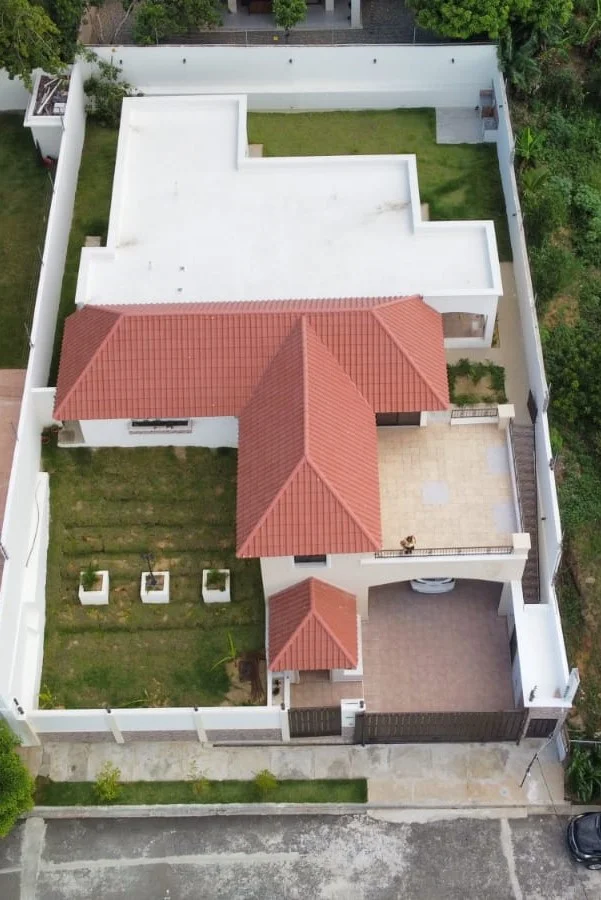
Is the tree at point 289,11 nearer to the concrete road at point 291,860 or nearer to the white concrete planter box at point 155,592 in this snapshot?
the white concrete planter box at point 155,592

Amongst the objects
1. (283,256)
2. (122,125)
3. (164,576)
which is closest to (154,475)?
(164,576)

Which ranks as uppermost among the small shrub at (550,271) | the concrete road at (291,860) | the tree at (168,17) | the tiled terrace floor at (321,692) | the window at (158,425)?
the tree at (168,17)

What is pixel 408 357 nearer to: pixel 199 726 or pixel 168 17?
pixel 199 726

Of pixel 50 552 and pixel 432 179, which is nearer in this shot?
pixel 50 552

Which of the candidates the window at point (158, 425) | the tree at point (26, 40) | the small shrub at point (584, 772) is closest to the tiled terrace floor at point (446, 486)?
the small shrub at point (584, 772)

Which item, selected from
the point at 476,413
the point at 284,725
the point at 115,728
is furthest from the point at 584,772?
the point at 115,728

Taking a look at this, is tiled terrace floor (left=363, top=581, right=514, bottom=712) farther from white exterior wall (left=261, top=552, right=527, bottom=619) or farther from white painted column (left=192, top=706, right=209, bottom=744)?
white painted column (left=192, top=706, right=209, bottom=744)

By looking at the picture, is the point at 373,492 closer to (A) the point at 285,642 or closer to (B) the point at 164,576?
(A) the point at 285,642
